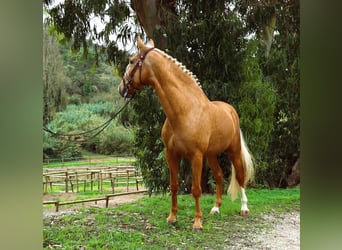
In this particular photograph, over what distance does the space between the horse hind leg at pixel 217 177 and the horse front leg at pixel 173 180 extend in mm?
195

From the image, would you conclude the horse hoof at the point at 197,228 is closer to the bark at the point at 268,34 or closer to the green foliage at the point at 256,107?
the green foliage at the point at 256,107

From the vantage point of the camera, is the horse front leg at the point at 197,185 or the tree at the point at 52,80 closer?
the tree at the point at 52,80

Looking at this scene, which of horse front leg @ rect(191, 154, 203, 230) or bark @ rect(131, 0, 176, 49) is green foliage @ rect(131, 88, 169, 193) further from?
bark @ rect(131, 0, 176, 49)

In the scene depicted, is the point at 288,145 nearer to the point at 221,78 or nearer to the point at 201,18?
the point at 221,78

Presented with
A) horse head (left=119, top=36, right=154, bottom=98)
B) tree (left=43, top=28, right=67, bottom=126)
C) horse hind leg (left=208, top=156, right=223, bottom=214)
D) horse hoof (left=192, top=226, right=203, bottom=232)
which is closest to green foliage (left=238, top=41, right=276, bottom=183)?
horse hind leg (left=208, top=156, right=223, bottom=214)

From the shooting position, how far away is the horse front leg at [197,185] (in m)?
2.59

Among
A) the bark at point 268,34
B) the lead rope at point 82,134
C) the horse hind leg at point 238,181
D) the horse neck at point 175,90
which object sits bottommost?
the horse hind leg at point 238,181

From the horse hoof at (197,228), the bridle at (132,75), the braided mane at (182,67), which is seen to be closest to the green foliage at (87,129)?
the bridle at (132,75)

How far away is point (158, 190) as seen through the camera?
8.64 feet

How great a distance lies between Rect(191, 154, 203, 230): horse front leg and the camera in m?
2.59

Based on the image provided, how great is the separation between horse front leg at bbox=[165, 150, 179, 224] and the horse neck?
20 centimetres
